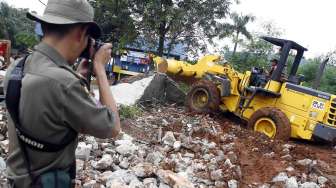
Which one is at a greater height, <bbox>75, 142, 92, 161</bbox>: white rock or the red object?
<bbox>75, 142, 92, 161</bbox>: white rock

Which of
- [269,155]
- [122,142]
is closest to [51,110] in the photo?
[122,142]

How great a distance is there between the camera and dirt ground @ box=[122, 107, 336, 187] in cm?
673

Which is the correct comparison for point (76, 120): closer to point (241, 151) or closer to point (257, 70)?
Result: point (241, 151)

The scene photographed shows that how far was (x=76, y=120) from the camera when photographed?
1.92 m

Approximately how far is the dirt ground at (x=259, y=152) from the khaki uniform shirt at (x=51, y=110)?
446 centimetres

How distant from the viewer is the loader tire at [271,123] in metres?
8.97

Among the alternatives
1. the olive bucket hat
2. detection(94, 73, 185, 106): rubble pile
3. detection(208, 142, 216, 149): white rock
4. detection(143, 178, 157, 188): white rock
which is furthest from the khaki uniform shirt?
detection(94, 73, 185, 106): rubble pile

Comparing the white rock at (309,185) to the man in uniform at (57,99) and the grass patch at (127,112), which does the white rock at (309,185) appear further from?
the man in uniform at (57,99)

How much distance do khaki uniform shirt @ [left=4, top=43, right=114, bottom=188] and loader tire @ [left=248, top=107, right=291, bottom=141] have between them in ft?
24.2

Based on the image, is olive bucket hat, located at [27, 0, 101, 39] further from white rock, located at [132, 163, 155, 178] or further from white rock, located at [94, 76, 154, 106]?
white rock, located at [94, 76, 154, 106]

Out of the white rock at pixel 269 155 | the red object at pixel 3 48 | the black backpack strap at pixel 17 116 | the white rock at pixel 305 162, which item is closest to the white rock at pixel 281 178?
the white rock at pixel 305 162

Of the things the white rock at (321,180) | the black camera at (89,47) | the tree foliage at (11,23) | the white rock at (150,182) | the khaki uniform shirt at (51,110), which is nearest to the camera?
the khaki uniform shirt at (51,110)

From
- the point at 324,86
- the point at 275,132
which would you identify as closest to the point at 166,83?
the point at 275,132

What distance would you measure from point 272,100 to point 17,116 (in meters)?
8.29
